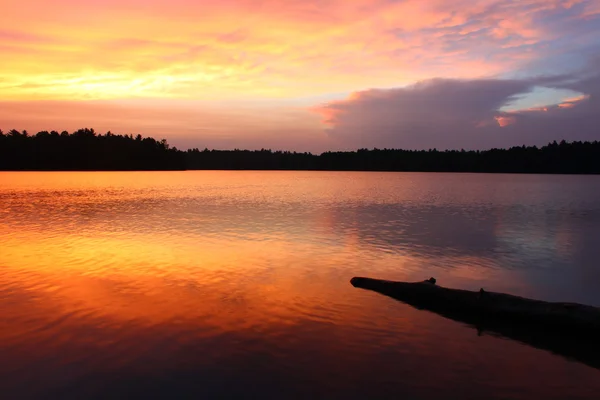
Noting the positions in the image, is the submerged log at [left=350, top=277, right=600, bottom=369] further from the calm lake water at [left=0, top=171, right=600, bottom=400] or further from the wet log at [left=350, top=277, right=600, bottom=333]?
the calm lake water at [left=0, top=171, right=600, bottom=400]

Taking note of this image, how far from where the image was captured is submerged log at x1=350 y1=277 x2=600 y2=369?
12555 millimetres

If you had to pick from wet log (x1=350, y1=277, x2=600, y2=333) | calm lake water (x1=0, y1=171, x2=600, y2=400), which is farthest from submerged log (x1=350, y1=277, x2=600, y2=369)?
calm lake water (x1=0, y1=171, x2=600, y2=400)

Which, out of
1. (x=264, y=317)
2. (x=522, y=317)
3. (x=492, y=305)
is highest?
(x=492, y=305)

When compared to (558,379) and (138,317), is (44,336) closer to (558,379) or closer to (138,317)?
(138,317)

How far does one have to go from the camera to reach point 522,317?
555 inches

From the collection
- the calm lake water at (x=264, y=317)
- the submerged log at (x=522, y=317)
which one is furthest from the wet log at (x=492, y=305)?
the calm lake water at (x=264, y=317)

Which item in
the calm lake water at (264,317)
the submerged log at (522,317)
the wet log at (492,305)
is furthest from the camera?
the wet log at (492,305)

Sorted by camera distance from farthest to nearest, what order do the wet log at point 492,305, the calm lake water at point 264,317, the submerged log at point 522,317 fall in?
1. the wet log at point 492,305
2. the submerged log at point 522,317
3. the calm lake water at point 264,317

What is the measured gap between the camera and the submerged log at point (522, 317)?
12555 mm

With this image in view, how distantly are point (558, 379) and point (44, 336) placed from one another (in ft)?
46.2

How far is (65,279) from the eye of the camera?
62.1 feet

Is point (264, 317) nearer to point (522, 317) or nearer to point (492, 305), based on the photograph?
point (492, 305)

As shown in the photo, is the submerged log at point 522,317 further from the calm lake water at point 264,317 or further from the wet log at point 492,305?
the calm lake water at point 264,317

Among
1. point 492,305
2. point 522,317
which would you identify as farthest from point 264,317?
point 522,317
